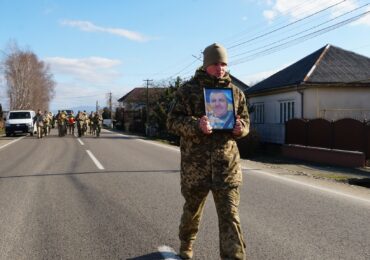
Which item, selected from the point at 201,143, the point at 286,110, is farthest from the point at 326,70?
the point at 201,143

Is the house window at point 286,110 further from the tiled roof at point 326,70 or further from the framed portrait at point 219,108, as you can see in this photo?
the framed portrait at point 219,108

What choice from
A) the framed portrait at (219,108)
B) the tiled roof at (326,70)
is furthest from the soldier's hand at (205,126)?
the tiled roof at (326,70)

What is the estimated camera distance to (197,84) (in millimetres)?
4465

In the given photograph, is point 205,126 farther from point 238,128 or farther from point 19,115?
point 19,115

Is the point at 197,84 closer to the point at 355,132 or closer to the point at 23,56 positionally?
the point at 355,132

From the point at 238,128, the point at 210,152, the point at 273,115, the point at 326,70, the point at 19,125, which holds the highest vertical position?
the point at 326,70

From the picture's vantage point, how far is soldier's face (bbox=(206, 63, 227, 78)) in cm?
436

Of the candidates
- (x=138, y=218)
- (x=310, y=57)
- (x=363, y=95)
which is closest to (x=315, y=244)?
(x=138, y=218)

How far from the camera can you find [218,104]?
4340 mm

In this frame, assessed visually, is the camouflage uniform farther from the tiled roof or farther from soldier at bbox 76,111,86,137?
soldier at bbox 76,111,86,137

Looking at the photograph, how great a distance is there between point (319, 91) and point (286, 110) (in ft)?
10.9

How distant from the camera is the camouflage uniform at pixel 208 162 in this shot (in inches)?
165

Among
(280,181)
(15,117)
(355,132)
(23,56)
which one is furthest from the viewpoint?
(23,56)

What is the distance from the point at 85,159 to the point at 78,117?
18.0 meters
